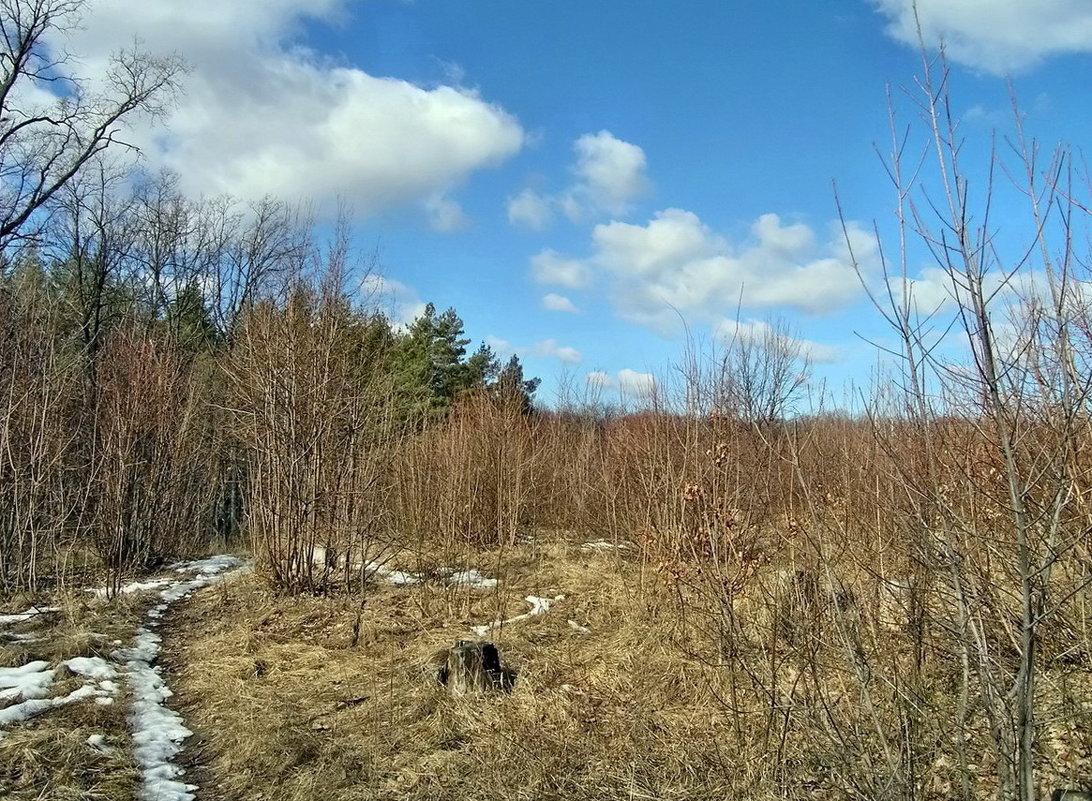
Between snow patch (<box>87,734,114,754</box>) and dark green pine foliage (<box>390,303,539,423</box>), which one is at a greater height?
dark green pine foliage (<box>390,303,539,423</box>)

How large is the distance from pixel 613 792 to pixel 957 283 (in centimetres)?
271

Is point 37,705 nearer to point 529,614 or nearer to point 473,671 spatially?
point 473,671

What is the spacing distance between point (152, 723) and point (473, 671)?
2162mm

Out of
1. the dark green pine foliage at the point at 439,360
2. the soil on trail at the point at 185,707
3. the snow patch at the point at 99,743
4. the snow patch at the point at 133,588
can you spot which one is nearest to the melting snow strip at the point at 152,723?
the soil on trail at the point at 185,707

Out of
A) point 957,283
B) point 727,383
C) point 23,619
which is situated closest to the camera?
point 957,283

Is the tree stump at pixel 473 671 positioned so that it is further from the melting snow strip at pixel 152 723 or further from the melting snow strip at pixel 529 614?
the melting snow strip at pixel 152 723

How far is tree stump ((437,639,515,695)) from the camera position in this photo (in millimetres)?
5047

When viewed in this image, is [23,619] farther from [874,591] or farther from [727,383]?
[874,591]

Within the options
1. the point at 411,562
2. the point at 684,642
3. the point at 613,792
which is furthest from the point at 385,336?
the point at 613,792

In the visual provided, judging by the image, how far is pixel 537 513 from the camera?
45.0 ft

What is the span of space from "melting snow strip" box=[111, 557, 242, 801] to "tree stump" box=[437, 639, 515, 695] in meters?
1.70

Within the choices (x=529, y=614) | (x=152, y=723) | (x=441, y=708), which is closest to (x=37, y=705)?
(x=152, y=723)

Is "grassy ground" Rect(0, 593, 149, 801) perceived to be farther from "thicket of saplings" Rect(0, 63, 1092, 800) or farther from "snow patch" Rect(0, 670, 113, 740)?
"thicket of saplings" Rect(0, 63, 1092, 800)

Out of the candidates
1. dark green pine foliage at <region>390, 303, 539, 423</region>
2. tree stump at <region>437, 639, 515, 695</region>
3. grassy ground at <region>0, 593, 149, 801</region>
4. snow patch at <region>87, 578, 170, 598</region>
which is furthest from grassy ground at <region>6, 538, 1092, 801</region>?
dark green pine foliage at <region>390, 303, 539, 423</region>
